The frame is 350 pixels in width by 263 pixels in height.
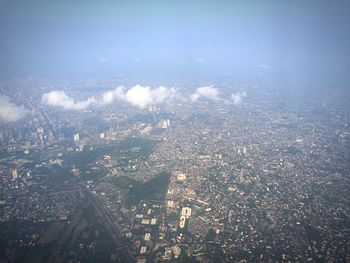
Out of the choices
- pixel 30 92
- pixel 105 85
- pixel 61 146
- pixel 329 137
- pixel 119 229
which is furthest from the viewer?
pixel 105 85

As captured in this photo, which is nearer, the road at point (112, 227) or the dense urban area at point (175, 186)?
the road at point (112, 227)

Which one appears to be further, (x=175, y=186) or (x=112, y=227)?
(x=175, y=186)

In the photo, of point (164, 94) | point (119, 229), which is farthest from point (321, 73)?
point (119, 229)

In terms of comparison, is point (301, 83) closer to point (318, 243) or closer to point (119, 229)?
point (318, 243)

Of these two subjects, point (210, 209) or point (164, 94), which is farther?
point (164, 94)

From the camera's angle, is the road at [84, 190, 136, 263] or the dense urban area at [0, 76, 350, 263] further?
the dense urban area at [0, 76, 350, 263]

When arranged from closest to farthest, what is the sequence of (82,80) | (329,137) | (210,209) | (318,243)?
(318,243) < (210,209) < (329,137) < (82,80)

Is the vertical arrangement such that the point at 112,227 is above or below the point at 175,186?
below
